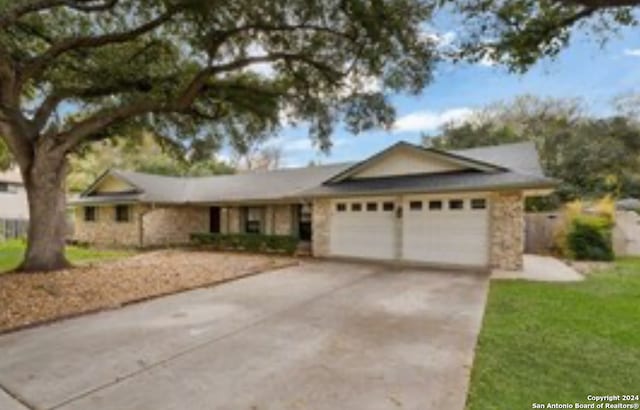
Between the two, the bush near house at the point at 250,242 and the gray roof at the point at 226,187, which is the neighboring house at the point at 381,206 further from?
the bush near house at the point at 250,242

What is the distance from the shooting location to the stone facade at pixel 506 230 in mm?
12867

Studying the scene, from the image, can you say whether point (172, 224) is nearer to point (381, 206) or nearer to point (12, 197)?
point (381, 206)

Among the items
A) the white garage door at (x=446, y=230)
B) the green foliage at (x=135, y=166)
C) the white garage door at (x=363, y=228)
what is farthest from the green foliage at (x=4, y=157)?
the white garage door at (x=446, y=230)

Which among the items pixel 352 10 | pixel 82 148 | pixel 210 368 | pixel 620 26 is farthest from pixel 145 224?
pixel 620 26

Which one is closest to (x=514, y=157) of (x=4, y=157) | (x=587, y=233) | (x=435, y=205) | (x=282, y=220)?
(x=435, y=205)

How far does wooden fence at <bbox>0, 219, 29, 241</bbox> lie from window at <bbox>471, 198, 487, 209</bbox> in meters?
25.4

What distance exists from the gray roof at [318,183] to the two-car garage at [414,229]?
2.04 feet

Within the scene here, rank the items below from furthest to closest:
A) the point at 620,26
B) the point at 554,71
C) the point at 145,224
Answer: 1. the point at 145,224
2. the point at 554,71
3. the point at 620,26

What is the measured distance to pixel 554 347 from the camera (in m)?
5.75

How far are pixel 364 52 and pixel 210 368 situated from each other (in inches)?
310

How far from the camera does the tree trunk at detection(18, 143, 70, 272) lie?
11664 mm

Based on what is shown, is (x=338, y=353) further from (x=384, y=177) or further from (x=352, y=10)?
(x=384, y=177)

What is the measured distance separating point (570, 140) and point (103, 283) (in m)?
28.1

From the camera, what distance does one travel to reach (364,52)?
33.7 feet
